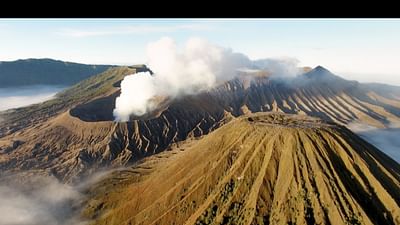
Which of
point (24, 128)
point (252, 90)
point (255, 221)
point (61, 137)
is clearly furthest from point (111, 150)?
point (252, 90)

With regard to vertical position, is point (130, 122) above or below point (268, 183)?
below

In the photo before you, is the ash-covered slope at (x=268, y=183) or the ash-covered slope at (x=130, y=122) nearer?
the ash-covered slope at (x=268, y=183)

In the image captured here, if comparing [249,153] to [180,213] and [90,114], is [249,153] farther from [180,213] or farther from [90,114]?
[90,114]

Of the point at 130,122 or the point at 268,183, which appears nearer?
the point at 268,183

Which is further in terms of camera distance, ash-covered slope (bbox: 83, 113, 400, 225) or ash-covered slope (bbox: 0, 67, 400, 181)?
ash-covered slope (bbox: 0, 67, 400, 181)
